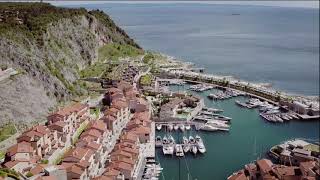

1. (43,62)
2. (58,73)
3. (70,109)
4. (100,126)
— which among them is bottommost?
(100,126)

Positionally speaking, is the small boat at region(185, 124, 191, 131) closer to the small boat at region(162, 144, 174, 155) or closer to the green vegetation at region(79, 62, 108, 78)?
the small boat at region(162, 144, 174, 155)

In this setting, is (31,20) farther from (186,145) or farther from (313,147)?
(313,147)

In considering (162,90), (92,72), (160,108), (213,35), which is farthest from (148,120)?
(213,35)

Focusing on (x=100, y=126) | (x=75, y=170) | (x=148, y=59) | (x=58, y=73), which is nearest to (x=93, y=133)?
(x=100, y=126)

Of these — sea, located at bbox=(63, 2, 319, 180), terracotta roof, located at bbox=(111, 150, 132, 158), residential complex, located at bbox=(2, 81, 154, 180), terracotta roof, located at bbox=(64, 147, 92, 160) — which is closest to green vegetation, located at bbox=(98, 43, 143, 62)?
sea, located at bbox=(63, 2, 319, 180)

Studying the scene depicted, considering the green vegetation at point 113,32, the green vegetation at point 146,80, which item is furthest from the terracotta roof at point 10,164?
the green vegetation at point 113,32

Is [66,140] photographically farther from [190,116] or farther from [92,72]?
[92,72]
